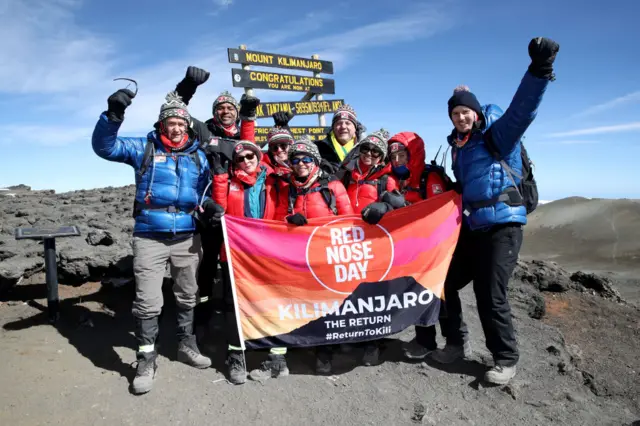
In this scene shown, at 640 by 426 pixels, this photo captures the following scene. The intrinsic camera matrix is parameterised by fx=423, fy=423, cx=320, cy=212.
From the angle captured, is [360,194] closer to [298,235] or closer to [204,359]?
[298,235]

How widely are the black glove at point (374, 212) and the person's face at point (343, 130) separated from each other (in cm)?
158

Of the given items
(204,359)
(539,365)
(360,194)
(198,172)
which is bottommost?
(539,365)

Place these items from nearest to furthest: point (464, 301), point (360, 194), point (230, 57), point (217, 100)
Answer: point (360, 194) < point (217, 100) < point (464, 301) < point (230, 57)

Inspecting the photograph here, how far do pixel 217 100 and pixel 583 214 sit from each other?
20132mm

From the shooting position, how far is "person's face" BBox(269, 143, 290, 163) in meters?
5.48

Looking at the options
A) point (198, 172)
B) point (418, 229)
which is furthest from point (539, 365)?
point (198, 172)

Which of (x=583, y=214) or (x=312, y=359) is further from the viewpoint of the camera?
(x=583, y=214)

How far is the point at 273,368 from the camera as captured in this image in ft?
15.8

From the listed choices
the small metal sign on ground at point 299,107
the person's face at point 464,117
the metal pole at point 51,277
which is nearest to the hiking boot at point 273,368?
the metal pole at point 51,277

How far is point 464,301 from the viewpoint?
7.68 m

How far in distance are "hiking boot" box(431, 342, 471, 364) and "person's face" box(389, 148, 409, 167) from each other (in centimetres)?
236

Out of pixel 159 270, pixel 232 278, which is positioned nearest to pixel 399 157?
pixel 232 278

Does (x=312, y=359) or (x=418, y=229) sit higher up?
(x=418, y=229)

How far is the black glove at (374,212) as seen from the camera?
4.62 m
